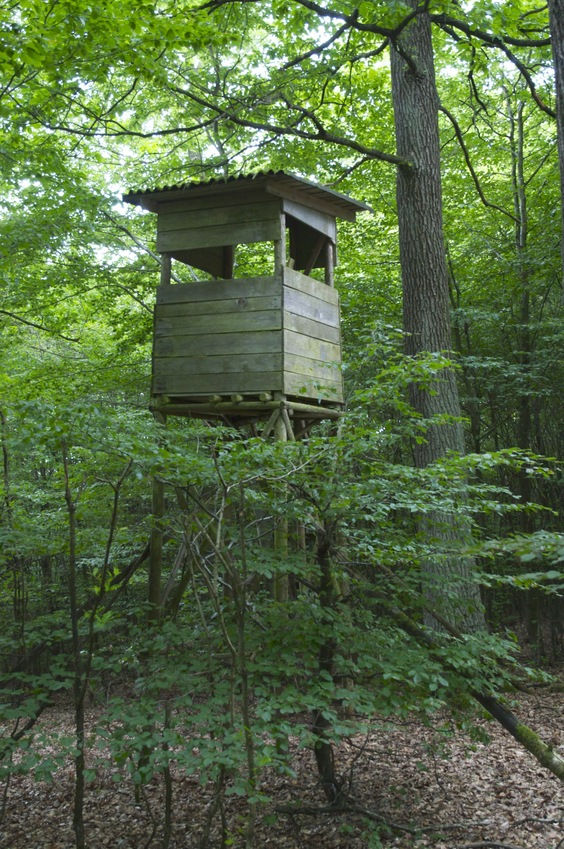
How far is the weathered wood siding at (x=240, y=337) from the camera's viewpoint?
23.6ft

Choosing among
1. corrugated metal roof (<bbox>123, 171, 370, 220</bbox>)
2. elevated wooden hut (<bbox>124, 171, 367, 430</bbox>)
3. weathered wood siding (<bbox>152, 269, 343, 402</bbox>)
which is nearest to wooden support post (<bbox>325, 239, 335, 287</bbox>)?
elevated wooden hut (<bbox>124, 171, 367, 430</bbox>)

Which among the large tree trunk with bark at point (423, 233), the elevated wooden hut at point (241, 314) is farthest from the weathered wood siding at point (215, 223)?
the large tree trunk with bark at point (423, 233)

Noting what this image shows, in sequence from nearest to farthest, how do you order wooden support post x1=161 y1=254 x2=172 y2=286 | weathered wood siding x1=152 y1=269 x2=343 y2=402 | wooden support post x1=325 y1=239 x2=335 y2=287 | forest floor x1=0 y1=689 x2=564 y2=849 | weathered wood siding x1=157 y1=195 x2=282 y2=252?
forest floor x1=0 y1=689 x2=564 y2=849, weathered wood siding x1=152 y1=269 x2=343 y2=402, weathered wood siding x1=157 y1=195 x2=282 y2=252, wooden support post x1=161 y1=254 x2=172 y2=286, wooden support post x1=325 y1=239 x2=335 y2=287

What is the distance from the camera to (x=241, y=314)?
24.1ft

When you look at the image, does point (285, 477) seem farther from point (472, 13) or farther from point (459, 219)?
point (459, 219)

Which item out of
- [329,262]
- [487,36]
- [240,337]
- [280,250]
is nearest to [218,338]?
[240,337]

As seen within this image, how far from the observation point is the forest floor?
4.77 meters

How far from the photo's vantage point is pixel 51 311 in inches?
436

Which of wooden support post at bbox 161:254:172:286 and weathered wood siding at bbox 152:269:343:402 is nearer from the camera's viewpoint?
weathered wood siding at bbox 152:269:343:402

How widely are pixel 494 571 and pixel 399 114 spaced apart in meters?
7.68

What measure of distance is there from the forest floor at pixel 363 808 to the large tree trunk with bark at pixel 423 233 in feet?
5.98

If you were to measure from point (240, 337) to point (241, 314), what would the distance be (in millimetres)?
257

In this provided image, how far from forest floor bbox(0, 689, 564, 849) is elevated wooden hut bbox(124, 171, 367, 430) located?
3621 mm

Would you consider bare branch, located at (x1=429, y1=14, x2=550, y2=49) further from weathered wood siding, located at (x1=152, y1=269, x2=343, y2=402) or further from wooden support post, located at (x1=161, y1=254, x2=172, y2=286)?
wooden support post, located at (x1=161, y1=254, x2=172, y2=286)
